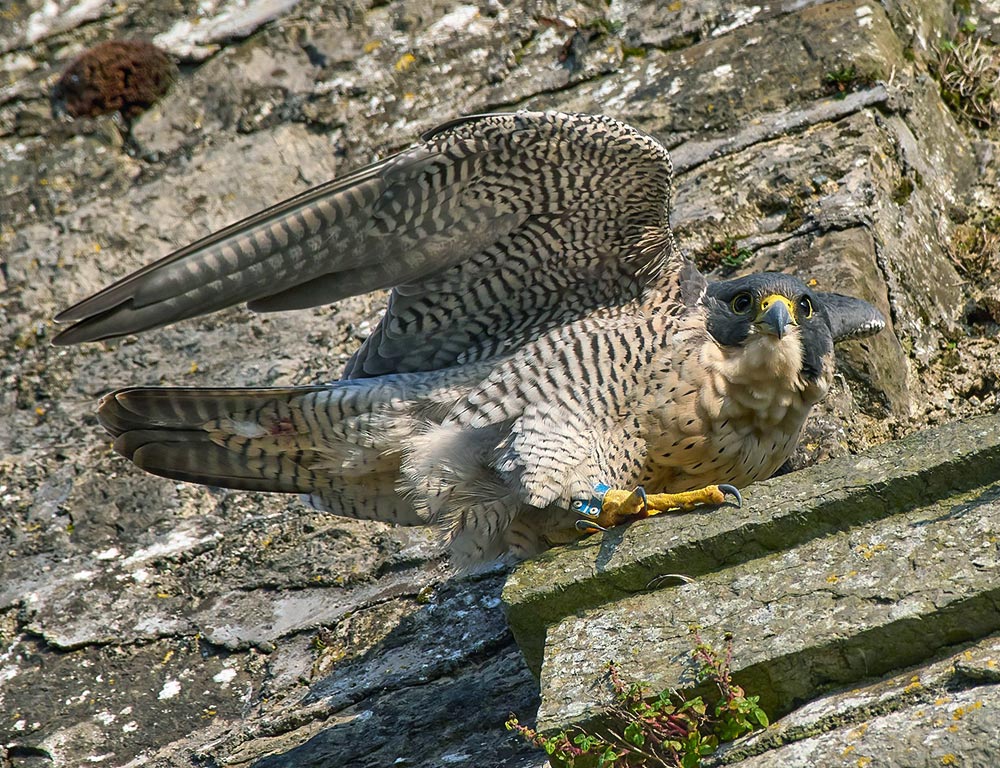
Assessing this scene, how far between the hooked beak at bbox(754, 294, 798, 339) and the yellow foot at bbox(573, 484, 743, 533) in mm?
581

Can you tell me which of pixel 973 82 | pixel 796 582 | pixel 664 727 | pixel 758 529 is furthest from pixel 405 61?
pixel 664 727

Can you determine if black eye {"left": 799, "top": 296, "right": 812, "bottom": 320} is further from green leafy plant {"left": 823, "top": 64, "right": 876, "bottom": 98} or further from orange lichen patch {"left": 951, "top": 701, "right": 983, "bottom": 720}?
orange lichen patch {"left": 951, "top": 701, "right": 983, "bottom": 720}

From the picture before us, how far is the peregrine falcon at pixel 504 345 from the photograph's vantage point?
3770 millimetres

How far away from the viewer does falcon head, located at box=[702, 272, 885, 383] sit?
378 centimetres

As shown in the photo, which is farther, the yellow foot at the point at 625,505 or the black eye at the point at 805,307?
the black eye at the point at 805,307

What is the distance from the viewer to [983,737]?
2100mm

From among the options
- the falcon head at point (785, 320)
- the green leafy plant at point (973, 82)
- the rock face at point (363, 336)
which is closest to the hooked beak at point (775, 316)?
the falcon head at point (785, 320)

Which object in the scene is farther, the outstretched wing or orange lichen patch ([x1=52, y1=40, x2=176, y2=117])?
orange lichen patch ([x1=52, y1=40, x2=176, y2=117])

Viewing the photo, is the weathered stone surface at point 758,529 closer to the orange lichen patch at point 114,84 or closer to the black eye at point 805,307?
the black eye at point 805,307

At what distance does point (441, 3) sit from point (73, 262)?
230 centimetres

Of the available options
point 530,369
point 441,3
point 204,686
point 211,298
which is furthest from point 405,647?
point 441,3

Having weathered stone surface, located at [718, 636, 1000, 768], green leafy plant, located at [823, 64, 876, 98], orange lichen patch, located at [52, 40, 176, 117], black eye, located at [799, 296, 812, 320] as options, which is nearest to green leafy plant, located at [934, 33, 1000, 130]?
green leafy plant, located at [823, 64, 876, 98]

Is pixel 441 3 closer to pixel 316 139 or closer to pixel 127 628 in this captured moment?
pixel 316 139

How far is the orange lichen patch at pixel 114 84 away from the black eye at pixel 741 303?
368cm
